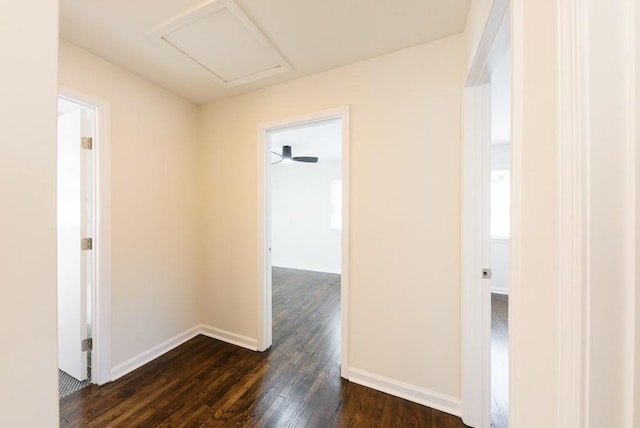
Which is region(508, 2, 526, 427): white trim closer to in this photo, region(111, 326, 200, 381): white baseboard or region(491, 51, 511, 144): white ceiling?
region(491, 51, 511, 144): white ceiling

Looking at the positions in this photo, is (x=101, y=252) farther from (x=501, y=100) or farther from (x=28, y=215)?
(x=501, y=100)

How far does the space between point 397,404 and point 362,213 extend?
1.36 m

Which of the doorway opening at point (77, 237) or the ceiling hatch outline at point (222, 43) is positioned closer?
the ceiling hatch outline at point (222, 43)

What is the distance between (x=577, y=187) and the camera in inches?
15.6

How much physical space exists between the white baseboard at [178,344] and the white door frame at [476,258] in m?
1.78

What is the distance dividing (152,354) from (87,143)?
6.10 feet

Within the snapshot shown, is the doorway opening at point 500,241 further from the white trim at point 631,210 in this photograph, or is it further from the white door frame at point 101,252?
the white door frame at point 101,252

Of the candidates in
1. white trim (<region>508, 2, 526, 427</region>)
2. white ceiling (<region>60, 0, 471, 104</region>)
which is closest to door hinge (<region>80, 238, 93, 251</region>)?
white ceiling (<region>60, 0, 471, 104</region>)

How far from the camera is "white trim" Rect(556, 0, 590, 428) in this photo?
0.38 metres

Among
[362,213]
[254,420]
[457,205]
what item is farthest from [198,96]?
[254,420]

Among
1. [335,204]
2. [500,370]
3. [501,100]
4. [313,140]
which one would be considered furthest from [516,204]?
[335,204]

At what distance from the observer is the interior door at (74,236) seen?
179 cm

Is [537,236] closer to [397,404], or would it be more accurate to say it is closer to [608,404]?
[608,404]

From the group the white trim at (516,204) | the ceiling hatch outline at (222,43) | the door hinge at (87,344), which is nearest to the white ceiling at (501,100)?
the white trim at (516,204)
